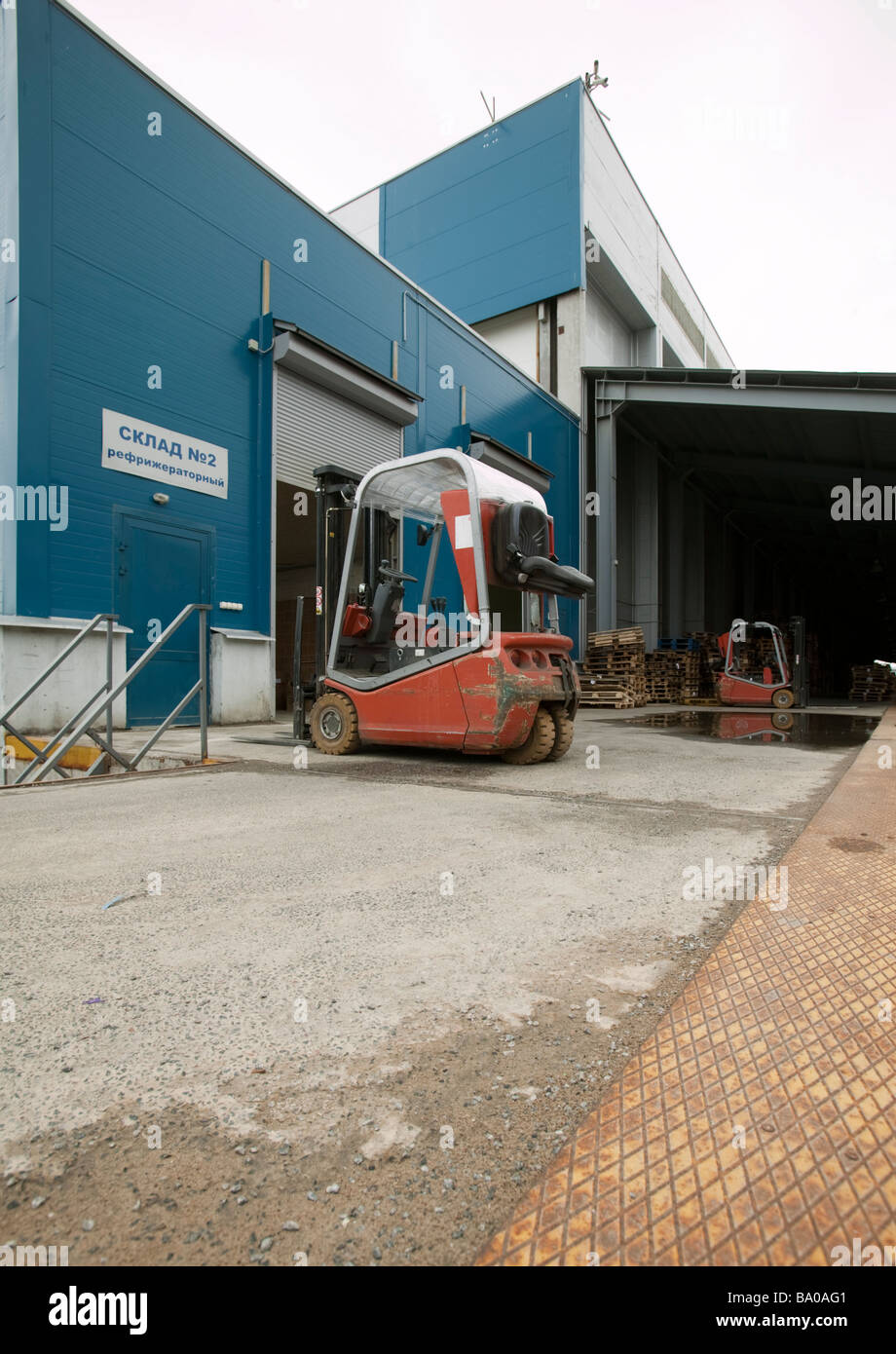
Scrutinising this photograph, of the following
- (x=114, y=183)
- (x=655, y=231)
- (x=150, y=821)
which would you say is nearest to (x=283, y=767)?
(x=150, y=821)

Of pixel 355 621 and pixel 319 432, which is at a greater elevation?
pixel 319 432

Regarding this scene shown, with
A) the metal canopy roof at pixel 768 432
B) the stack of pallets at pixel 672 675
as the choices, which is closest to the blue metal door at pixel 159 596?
the stack of pallets at pixel 672 675

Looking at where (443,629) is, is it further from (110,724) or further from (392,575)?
(110,724)

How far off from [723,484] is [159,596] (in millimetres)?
24350

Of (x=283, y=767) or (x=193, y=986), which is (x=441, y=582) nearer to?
(x=283, y=767)

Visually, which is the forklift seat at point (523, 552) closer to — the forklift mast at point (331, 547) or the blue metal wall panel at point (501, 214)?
the forklift mast at point (331, 547)

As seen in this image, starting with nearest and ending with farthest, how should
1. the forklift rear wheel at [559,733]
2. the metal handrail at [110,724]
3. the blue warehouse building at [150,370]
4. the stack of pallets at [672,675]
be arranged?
the metal handrail at [110,724] → the forklift rear wheel at [559,733] → the blue warehouse building at [150,370] → the stack of pallets at [672,675]

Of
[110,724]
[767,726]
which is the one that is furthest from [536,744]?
[767,726]

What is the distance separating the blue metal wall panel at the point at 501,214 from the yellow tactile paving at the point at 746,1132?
20737 millimetres

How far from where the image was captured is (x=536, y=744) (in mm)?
6125

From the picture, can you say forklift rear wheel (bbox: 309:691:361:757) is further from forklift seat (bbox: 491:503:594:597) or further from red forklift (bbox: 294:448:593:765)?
forklift seat (bbox: 491:503:594:597)

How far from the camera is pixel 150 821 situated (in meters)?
3.76

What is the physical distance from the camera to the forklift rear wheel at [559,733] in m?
6.43

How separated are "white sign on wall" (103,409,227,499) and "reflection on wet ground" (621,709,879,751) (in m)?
7.42
